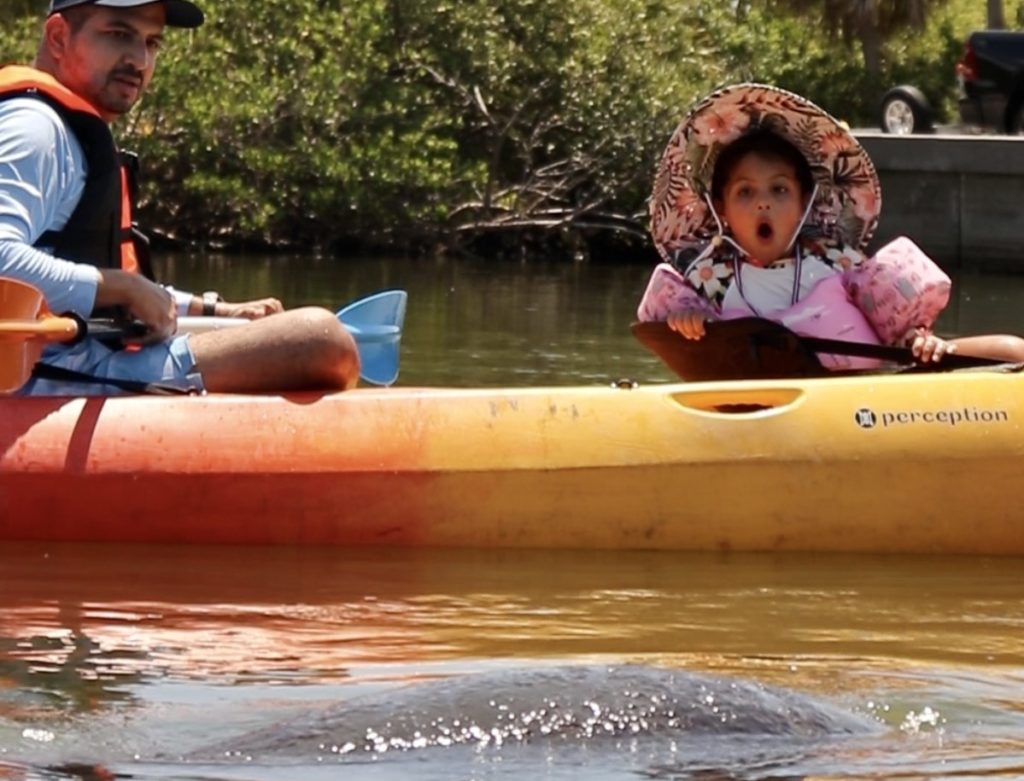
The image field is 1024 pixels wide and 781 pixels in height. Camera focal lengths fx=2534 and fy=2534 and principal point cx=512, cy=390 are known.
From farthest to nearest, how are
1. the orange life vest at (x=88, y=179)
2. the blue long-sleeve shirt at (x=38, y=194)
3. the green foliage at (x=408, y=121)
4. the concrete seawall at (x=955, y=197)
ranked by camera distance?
the green foliage at (x=408, y=121) → the concrete seawall at (x=955, y=197) → the orange life vest at (x=88, y=179) → the blue long-sleeve shirt at (x=38, y=194)

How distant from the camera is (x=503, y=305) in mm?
15109

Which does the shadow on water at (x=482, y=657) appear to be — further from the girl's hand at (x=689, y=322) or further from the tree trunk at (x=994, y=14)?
the tree trunk at (x=994, y=14)

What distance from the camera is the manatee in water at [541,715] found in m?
4.07

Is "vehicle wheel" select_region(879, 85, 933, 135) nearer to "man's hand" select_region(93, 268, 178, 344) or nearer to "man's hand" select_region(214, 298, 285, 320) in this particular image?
"man's hand" select_region(214, 298, 285, 320)

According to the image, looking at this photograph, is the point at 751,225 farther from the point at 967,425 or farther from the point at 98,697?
the point at 98,697

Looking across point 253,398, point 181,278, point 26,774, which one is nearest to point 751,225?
point 253,398

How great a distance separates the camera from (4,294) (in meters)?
5.86

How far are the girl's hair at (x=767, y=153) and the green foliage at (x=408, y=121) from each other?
44.2ft

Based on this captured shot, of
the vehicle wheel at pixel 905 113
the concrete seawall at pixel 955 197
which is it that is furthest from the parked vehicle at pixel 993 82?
the concrete seawall at pixel 955 197

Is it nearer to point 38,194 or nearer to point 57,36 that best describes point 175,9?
point 57,36

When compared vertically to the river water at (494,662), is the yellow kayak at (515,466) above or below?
above

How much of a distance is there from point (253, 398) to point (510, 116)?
15.1 meters

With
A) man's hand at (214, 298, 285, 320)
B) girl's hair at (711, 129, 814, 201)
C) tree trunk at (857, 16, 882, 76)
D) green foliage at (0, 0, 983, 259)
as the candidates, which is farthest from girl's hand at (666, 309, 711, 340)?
tree trunk at (857, 16, 882, 76)

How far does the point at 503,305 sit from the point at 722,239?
27.4ft
